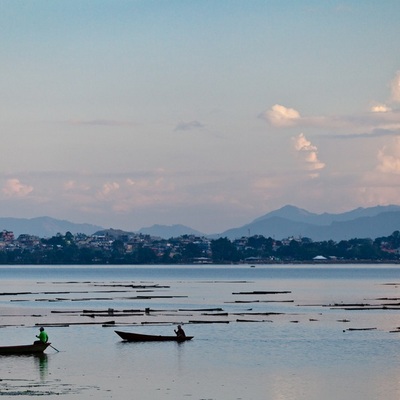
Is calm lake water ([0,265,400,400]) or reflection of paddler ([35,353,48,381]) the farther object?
reflection of paddler ([35,353,48,381])

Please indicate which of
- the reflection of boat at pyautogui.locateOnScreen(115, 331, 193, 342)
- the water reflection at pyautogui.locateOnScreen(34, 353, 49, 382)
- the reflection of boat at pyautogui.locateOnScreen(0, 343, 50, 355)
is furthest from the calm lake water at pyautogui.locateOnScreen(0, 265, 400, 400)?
the reflection of boat at pyautogui.locateOnScreen(0, 343, 50, 355)

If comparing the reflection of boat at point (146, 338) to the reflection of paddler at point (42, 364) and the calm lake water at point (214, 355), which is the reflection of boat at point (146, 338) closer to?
the calm lake water at point (214, 355)

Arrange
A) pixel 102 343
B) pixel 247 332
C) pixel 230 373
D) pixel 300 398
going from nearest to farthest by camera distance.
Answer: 1. pixel 300 398
2. pixel 230 373
3. pixel 102 343
4. pixel 247 332

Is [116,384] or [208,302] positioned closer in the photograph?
[116,384]

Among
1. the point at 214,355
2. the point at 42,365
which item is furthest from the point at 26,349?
the point at 214,355

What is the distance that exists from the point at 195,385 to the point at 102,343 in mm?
18947

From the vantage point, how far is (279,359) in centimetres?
5869

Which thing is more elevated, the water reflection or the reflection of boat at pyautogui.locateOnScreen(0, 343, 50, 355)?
the reflection of boat at pyautogui.locateOnScreen(0, 343, 50, 355)

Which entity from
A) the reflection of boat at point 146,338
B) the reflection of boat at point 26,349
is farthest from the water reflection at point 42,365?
the reflection of boat at point 146,338

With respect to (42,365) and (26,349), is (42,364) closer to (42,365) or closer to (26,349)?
(42,365)

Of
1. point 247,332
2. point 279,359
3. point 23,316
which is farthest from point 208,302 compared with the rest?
point 279,359

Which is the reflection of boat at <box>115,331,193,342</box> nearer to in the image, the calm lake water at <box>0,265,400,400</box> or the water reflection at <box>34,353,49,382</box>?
the calm lake water at <box>0,265,400,400</box>

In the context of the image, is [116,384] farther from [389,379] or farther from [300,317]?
[300,317]

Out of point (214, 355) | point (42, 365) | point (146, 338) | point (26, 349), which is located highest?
point (26, 349)
